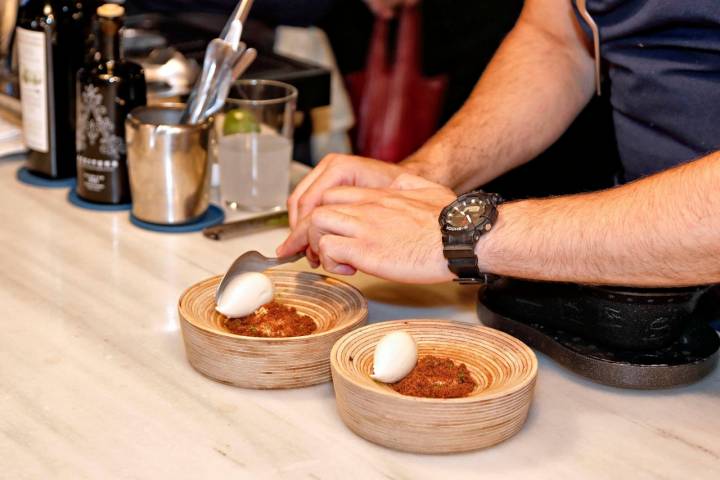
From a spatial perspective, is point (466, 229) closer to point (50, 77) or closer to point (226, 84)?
point (226, 84)

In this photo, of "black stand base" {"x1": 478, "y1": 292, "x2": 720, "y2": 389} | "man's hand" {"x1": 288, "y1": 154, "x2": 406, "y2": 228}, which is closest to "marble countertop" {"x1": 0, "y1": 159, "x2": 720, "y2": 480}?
"black stand base" {"x1": 478, "y1": 292, "x2": 720, "y2": 389}

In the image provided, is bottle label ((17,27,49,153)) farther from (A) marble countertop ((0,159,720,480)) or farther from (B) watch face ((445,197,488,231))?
(B) watch face ((445,197,488,231))

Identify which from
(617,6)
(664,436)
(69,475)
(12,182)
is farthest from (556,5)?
(69,475)

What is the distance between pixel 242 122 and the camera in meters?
1.77

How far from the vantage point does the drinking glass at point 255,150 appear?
5.82ft

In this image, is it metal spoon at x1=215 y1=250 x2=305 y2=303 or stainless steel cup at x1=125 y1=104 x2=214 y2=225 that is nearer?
metal spoon at x1=215 y1=250 x2=305 y2=303

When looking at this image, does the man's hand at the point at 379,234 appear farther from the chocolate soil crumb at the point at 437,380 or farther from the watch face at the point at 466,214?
the chocolate soil crumb at the point at 437,380

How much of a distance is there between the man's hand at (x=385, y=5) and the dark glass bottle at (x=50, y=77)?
4.71 ft

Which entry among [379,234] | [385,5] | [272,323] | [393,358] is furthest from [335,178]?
[385,5]

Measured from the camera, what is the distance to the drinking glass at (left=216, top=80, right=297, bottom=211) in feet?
5.82

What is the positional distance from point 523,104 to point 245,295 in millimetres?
656

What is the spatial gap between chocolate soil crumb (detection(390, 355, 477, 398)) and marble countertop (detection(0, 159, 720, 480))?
7cm

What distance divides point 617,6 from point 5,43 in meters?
1.17

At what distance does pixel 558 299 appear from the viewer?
129cm
